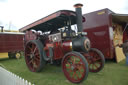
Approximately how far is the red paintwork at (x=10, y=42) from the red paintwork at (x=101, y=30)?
232 inches

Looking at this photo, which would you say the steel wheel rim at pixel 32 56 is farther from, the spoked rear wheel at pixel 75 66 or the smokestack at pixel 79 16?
the smokestack at pixel 79 16

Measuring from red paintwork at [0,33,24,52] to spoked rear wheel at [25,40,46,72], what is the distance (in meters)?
4.26

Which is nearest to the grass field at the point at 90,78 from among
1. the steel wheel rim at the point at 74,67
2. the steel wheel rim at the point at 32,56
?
the steel wheel rim at the point at 74,67

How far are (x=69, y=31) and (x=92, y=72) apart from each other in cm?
174

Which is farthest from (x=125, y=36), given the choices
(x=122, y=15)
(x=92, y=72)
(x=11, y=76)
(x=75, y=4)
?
(x=11, y=76)

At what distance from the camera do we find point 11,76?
2.18m

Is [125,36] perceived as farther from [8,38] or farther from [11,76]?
[8,38]

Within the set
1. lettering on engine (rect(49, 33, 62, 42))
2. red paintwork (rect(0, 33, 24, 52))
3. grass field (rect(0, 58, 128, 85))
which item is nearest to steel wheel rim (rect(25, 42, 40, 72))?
grass field (rect(0, 58, 128, 85))

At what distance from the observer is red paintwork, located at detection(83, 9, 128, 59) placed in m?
5.00

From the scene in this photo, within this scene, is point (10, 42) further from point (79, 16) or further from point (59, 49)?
point (79, 16)

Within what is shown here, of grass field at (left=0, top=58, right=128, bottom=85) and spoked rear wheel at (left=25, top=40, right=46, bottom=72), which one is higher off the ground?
spoked rear wheel at (left=25, top=40, right=46, bottom=72)

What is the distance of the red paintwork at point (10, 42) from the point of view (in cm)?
754

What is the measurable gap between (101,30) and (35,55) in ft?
11.6

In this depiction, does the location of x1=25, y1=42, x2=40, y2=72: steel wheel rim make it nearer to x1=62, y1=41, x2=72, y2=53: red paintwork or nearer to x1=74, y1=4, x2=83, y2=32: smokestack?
x1=62, y1=41, x2=72, y2=53: red paintwork
